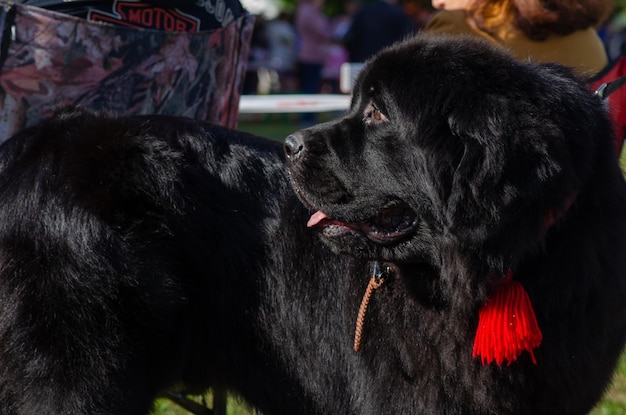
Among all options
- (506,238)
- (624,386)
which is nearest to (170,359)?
(506,238)

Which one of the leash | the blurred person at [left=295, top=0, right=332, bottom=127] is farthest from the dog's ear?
the blurred person at [left=295, top=0, right=332, bottom=127]

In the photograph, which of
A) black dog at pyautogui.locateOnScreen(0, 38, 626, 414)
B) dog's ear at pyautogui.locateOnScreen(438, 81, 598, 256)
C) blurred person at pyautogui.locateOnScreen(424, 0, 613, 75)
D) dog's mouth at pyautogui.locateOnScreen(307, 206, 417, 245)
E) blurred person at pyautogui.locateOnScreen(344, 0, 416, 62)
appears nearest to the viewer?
dog's ear at pyautogui.locateOnScreen(438, 81, 598, 256)

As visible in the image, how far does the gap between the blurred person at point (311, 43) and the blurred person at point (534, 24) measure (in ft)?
35.3

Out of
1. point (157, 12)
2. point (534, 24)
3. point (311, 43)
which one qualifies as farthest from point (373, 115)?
point (311, 43)

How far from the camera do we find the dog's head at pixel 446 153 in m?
2.18

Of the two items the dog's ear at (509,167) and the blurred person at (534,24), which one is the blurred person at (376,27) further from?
the dog's ear at (509,167)

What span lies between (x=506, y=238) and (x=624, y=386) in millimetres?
2344

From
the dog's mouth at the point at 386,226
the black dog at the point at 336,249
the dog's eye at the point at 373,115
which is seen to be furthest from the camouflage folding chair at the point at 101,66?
the dog's mouth at the point at 386,226

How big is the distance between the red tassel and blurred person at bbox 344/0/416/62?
9.25 meters

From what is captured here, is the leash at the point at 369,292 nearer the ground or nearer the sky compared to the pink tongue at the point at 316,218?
nearer the ground

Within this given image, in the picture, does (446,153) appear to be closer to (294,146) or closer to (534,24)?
(294,146)

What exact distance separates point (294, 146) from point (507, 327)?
31.2 inches

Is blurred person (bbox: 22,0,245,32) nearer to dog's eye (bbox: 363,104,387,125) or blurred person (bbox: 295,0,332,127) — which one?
dog's eye (bbox: 363,104,387,125)

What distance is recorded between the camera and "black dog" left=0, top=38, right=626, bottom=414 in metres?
2.27
